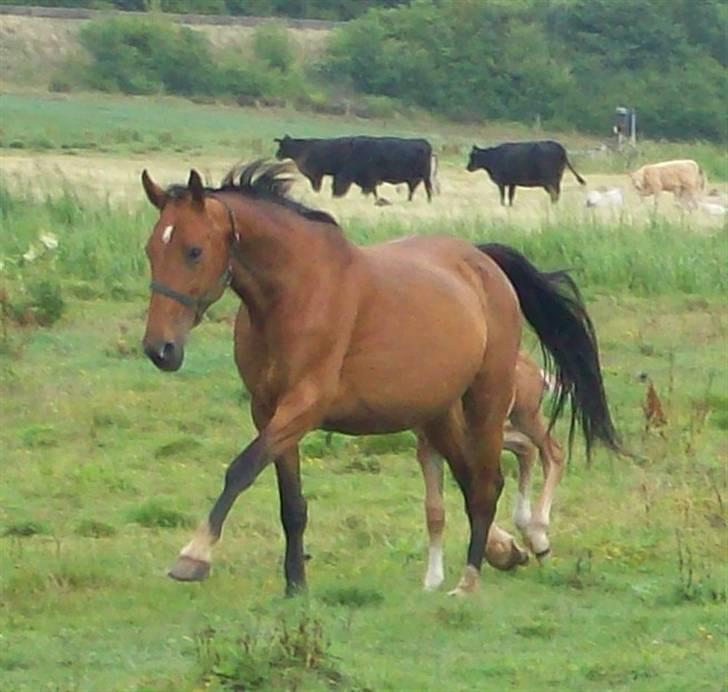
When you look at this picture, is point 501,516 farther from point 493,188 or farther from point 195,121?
point 195,121

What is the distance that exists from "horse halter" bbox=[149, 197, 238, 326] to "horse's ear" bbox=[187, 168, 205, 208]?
220 mm

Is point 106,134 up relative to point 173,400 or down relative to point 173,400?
down

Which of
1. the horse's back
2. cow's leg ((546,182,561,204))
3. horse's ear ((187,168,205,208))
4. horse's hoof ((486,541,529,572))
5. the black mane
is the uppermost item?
horse's ear ((187,168,205,208))

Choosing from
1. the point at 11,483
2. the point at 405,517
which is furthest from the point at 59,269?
the point at 405,517

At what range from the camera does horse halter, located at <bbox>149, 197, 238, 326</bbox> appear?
24.7ft

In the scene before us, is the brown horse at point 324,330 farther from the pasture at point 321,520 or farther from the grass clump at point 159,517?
the grass clump at point 159,517

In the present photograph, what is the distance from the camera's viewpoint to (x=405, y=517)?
10.2m

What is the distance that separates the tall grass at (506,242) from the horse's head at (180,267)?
9780 millimetres

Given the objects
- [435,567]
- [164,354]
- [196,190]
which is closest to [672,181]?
[435,567]

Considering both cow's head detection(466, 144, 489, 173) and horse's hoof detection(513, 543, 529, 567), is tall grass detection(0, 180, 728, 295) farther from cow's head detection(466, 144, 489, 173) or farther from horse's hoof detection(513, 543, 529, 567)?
cow's head detection(466, 144, 489, 173)

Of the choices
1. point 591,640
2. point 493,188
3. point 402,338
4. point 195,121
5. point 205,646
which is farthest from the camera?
point 195,121

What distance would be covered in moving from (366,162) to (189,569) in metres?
31.3

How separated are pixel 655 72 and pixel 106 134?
27.7 meters

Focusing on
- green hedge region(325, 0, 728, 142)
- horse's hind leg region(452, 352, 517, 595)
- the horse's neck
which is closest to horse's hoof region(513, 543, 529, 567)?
horse's hind leg region(452, 352, 517, 595)
